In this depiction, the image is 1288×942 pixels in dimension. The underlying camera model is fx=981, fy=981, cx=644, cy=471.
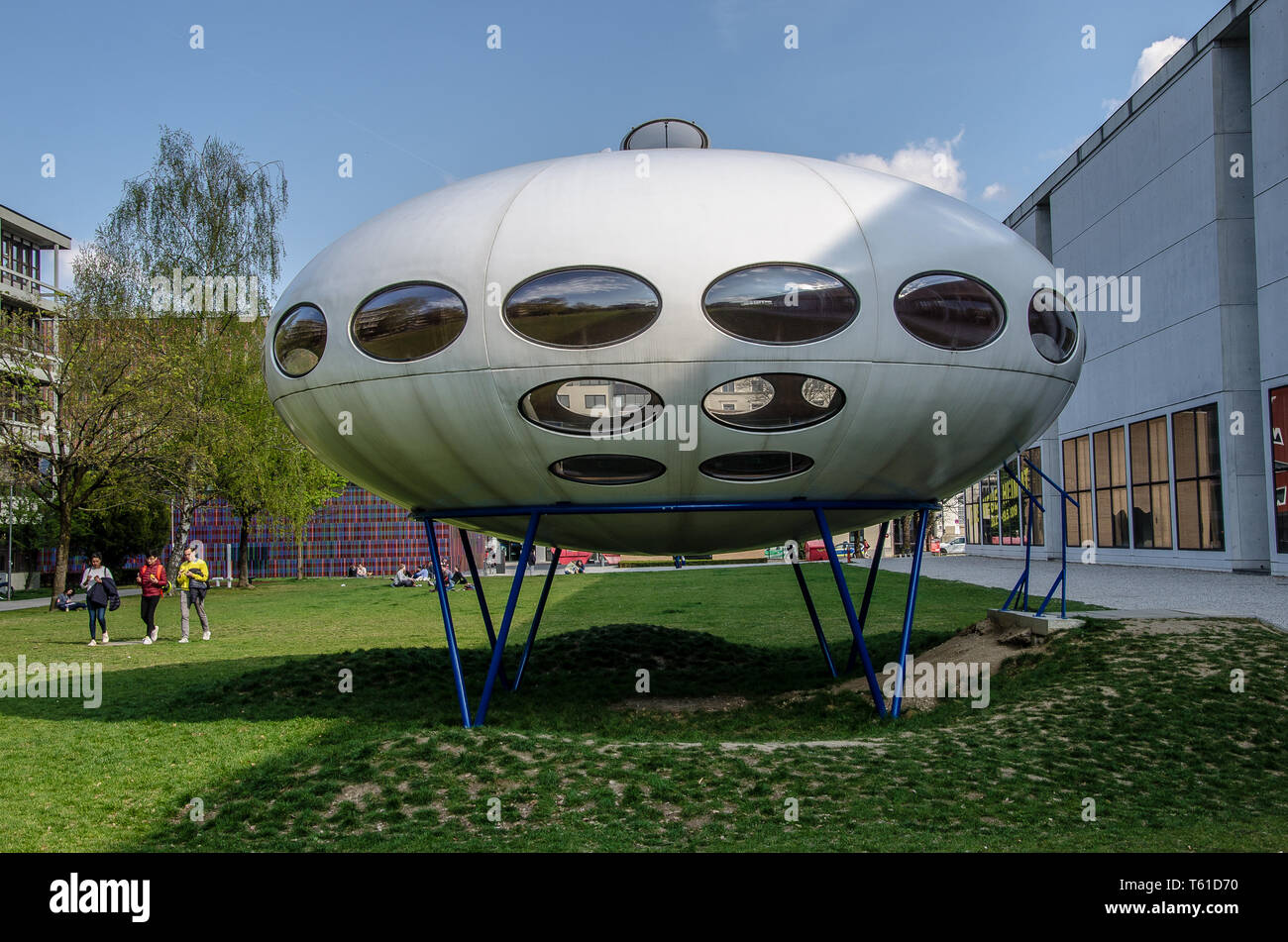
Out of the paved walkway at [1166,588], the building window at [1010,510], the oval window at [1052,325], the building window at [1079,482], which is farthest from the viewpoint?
the building window at [1010,510]

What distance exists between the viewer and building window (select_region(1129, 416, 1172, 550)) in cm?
3559

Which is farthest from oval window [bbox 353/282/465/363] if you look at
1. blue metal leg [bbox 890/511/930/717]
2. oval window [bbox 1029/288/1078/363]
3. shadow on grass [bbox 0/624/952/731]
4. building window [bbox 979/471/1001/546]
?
building window [bbox 979/471/1001/546]

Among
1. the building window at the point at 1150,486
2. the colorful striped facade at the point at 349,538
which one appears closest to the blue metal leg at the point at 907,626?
the building window at the point at 1150,486

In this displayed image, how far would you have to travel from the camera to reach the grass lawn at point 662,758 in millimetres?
7039

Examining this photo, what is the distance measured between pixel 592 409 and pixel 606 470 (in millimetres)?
656

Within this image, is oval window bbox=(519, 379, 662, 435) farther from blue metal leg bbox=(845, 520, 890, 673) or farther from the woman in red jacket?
the woman in red jacket

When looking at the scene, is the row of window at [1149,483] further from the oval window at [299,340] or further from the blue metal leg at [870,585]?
the oval window at [299,340]

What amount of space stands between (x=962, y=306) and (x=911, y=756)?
431cm

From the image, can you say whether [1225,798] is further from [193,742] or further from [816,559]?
[816,559]

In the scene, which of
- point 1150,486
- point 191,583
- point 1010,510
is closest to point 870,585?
point 191,583

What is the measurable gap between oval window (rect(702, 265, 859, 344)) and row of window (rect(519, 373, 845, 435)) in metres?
0.41

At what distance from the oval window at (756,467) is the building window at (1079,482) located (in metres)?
36.1

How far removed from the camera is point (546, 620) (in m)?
25.3

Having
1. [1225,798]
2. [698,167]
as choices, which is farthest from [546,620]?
[1225,798]
